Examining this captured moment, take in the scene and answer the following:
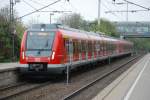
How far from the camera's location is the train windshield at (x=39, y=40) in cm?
2262

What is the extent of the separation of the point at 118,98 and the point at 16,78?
8.26 m

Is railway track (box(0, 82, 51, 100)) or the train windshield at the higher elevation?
the train windshield

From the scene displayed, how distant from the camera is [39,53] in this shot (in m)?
22.4

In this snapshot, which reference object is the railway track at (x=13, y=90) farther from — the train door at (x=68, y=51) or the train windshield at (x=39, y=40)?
the train door at (x=68, y=51)

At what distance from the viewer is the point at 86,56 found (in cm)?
3078

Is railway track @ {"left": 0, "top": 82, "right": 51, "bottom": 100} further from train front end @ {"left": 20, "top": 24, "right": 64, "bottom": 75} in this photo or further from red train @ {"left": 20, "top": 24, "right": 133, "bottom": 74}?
red train @ {"left": 20, "top": 24, "right": 133, "bottom": 74}

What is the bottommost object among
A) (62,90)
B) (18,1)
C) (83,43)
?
(62,90)

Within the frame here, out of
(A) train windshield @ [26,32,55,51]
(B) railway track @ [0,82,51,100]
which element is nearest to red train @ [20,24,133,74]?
(A) train windshield @ [26,32,55,51]

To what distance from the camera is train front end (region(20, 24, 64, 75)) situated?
870 inches

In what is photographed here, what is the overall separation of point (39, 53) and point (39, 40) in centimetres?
92

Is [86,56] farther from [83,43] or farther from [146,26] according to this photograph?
[146,26]

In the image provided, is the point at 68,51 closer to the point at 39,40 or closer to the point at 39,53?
the point at 39,40

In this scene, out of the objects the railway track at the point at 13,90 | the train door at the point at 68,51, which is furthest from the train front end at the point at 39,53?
the train door at the point at 68,51

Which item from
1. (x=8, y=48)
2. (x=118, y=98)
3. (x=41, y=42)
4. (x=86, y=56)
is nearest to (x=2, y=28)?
(x=8, y=48)
